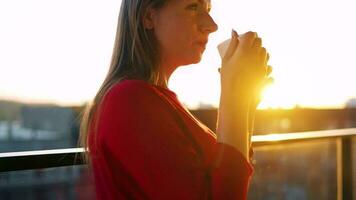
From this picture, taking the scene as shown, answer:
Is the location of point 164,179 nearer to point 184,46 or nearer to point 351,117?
point 184,46

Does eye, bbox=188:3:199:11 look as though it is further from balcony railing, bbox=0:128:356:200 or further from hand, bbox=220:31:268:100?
balcony railing, bbox=0:128:356:200

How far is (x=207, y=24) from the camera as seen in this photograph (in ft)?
2.97

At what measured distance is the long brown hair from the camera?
0.87m

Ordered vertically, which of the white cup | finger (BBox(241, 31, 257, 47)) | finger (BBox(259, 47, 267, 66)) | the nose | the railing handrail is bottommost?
the railing handrail

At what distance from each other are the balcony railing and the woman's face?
0.54 metres

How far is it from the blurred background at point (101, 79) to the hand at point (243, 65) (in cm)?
22

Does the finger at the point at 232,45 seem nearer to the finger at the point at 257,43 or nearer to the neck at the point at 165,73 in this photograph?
the finger at the point at 257,43

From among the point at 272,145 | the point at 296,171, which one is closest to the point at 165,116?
the point at 272,145

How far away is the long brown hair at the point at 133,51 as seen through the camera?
2.87 ft

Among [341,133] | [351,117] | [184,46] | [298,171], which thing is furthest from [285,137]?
[351,117]

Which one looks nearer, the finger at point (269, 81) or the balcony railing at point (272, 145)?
the finger at point (269, 81)

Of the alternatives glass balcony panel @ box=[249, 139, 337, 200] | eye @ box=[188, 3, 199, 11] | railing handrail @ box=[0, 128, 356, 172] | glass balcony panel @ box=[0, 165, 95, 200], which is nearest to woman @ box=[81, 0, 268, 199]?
eye @ box=[188, 3, 199, 11]

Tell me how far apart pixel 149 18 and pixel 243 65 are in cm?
20

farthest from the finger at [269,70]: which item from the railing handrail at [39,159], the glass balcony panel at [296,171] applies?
the glass balcony panel at [296,171]
